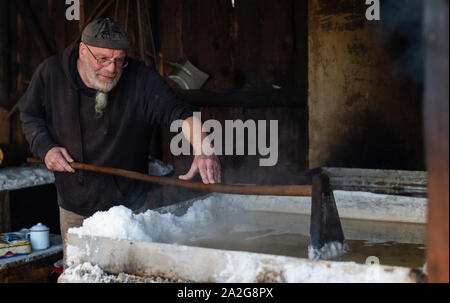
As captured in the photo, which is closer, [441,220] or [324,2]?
[441,220]

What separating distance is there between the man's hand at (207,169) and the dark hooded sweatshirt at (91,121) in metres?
0.67

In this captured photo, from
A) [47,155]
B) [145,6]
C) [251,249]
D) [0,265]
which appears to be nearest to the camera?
[251,249]

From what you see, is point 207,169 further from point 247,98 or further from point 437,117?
→ point 247,98

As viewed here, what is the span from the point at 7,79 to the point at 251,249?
525 centimetres

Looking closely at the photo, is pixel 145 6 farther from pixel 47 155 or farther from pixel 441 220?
pixel 441 220

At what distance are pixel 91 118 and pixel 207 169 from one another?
108 cm

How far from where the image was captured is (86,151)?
3.25 metres

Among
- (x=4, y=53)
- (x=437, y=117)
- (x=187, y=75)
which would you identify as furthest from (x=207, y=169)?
(x=4, y=53)

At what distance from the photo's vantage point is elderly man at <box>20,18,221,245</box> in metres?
3.20

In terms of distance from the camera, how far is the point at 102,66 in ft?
9.97

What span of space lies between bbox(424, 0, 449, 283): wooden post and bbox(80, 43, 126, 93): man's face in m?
2.22

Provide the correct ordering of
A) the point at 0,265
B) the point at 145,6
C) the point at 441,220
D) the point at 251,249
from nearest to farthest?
the point at 441,220 → the point at 251,249 → the point at 0,265 → the point at 145,6

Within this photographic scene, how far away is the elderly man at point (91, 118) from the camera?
320cm
